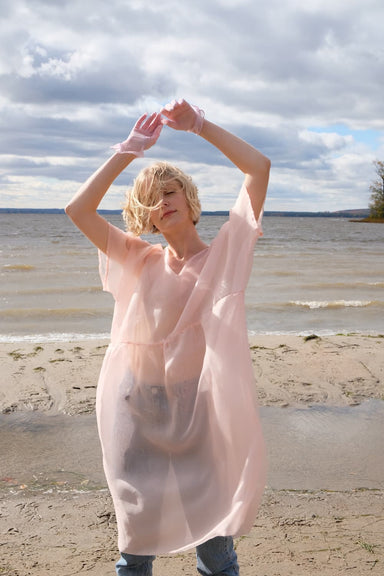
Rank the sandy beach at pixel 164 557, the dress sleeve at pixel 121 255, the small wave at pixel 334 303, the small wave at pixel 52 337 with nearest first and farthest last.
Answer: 1. the dress sleeve at pixel 121 255
2. the sandy beach at pixel 164 557
3. the small wave at pixel 52 337
4. the small wave at pixel 334 303

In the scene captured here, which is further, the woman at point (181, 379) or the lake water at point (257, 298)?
the lake water at point (257, 298)

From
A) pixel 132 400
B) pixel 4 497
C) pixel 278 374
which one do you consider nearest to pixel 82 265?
pixel 278 374

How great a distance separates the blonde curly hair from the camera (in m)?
2.65

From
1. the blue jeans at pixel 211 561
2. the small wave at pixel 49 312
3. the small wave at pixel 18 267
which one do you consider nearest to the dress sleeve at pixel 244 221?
the blue jeans at pixel 211 561

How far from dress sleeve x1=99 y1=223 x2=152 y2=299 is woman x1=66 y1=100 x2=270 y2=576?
0.05 feet

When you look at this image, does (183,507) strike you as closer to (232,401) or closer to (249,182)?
(232,401)

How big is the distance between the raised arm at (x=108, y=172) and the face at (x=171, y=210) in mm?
200

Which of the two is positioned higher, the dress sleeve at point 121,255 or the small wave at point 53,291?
the dress sleeve at point 121,255

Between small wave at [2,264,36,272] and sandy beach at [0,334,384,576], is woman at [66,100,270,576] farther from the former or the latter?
small wave at [2,264,36,272]

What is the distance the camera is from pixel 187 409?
8.63 ft

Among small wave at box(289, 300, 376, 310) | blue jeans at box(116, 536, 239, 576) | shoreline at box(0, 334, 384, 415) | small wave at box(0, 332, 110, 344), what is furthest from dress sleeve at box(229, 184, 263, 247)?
small wave at box(289, 300, 376, 310)

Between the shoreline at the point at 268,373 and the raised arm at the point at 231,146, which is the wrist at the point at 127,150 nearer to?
the raised arm at the point at 231,146

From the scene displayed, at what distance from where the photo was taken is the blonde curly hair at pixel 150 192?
8.70 ft

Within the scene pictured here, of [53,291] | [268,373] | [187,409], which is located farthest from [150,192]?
[53,291]
